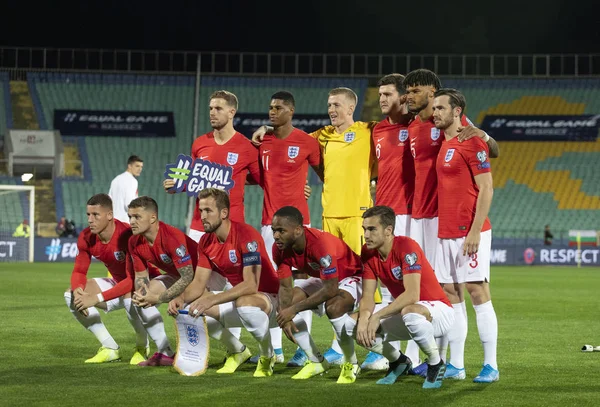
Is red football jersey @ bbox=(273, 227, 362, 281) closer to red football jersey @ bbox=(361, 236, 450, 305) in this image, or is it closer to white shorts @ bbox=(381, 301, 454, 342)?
red football jersey @ bbox=(361, 236, 450, 305)

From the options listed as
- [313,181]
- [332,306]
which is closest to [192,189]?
[332,306]

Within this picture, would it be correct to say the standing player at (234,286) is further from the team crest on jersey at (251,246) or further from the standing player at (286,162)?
the standing player at (286,162)

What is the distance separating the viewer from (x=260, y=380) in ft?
23.4

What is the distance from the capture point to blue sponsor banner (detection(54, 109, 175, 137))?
40.8 metres

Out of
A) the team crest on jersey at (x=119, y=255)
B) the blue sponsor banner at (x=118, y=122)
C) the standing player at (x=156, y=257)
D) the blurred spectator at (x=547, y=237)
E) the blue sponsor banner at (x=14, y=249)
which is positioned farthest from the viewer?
the blue sponsor banner at (x=118, y=122)

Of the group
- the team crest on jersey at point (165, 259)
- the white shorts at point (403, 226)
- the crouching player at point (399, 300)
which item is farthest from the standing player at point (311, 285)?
the team crest on jersey at point (165, 259)

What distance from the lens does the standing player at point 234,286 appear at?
24.1 feet

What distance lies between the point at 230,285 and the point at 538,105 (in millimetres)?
36340

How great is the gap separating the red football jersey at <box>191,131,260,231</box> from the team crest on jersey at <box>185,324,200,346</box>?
58.6 inches

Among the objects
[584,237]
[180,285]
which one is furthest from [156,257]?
[584,237]

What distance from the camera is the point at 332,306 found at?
7.01 metres

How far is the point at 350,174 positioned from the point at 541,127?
34805mm

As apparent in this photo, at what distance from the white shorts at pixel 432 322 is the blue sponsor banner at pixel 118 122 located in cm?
3506

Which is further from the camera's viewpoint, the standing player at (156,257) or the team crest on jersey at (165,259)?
the team crest on jersey at (165,259)
